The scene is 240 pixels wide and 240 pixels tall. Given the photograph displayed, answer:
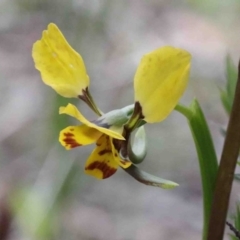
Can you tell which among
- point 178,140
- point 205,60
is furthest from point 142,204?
point 205,60

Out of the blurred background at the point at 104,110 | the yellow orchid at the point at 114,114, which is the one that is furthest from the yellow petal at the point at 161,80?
the blurred background at the point at 104,110

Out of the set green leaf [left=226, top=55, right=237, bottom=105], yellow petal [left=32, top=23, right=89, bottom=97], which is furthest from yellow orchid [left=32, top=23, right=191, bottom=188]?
green leaf [left=226, top=55, right=237, bottom=105]

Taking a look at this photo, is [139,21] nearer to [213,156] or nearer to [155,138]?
[155,138]

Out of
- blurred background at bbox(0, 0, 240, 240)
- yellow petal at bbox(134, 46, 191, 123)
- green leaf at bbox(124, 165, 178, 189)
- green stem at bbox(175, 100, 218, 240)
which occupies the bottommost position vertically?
blurred background at bbox(0, 0, 240, 240)

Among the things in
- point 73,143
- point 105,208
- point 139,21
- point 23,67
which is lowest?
point 105,208

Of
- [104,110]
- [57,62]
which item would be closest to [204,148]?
[57,62]

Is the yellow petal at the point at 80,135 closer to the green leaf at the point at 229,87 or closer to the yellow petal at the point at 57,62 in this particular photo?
the yellow petal at the point at 57,62

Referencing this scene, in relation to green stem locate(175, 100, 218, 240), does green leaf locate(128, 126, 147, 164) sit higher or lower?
lower

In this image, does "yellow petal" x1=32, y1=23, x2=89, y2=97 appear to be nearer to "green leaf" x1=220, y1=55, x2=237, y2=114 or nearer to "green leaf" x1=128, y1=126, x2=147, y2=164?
"green leaf" x1=128, y1=126, x2=147, y2=164
